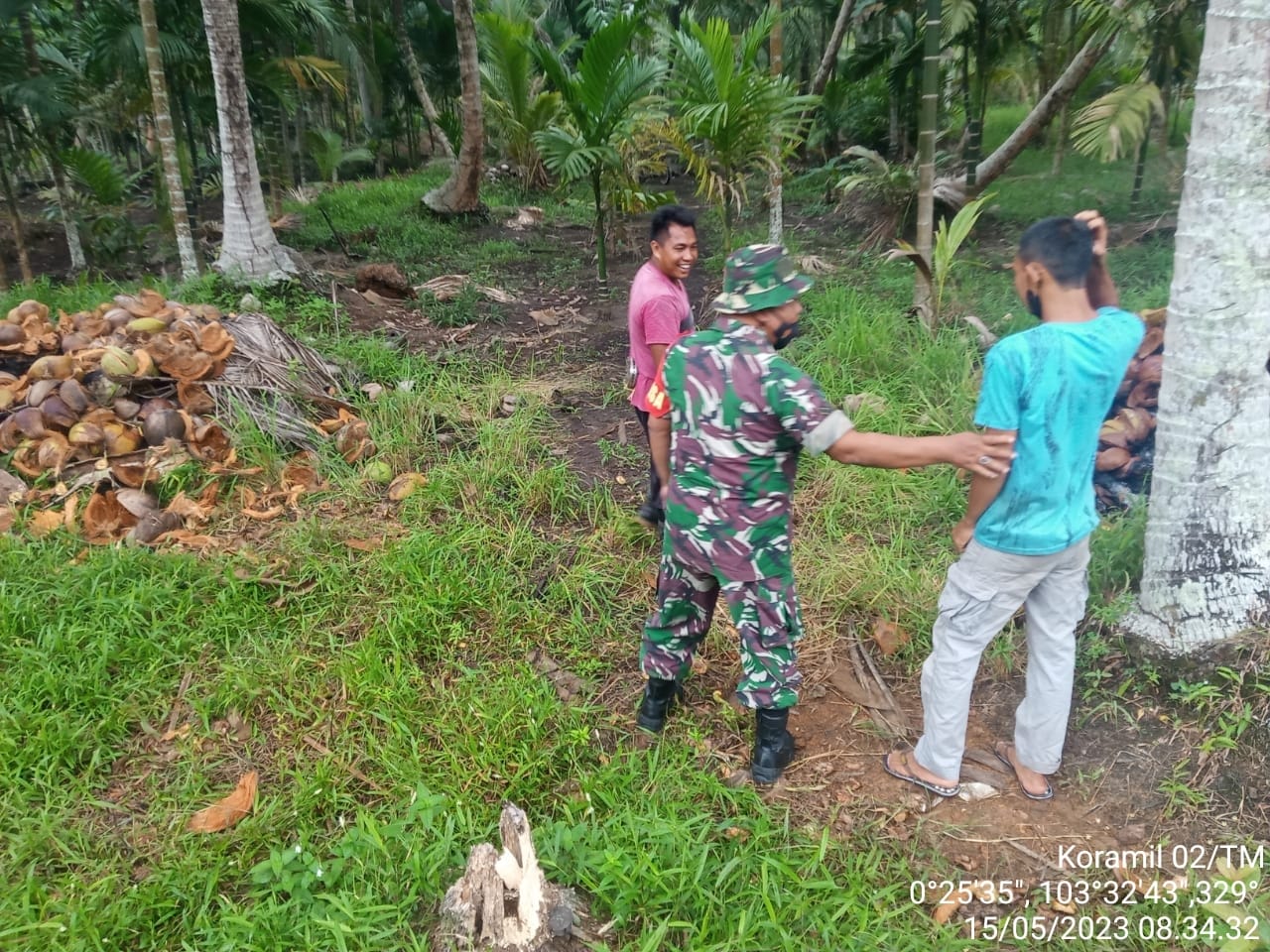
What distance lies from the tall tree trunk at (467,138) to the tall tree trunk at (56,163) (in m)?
4.16

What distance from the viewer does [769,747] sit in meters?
2.80

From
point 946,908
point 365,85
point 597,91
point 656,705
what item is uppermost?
point 365,85

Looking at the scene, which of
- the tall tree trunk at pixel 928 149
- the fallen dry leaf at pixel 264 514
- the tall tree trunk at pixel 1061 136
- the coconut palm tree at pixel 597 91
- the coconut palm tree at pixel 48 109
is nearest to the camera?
the fallen dry leaf at pixel 264 514

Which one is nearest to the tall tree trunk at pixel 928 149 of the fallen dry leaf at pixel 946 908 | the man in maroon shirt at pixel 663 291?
the man in maroon shirt at pixel 663 291

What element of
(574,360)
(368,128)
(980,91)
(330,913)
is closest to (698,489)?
(330,913)

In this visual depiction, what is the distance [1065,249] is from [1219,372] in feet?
2.99

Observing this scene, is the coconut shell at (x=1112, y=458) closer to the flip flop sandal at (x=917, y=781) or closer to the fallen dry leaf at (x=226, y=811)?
the flip flop sandal at (x=917, y=781)

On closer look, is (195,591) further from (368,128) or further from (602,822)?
(368,128)

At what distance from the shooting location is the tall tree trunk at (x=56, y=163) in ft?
→ 29.3

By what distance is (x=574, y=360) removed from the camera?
→ 6473mm

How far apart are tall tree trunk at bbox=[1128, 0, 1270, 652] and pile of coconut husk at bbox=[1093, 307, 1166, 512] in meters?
0.99

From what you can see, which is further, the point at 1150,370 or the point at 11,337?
the point at 11,337

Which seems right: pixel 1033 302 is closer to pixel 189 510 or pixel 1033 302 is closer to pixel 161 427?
pixel 189 510

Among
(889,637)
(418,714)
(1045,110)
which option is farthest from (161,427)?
(1045,110)
